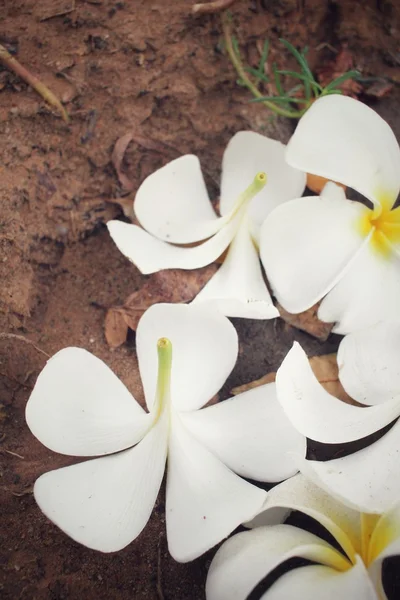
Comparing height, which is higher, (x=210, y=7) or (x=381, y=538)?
(x=210, y=7)

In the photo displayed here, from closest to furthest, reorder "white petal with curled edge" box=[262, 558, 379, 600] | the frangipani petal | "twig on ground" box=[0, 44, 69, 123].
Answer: "white petal with curled edge" box=[262, 558, 379, 600] < the frangipani petal < "twig on ground" box=[0, 44, 69, 123]

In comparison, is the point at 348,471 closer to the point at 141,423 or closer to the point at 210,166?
the point at 141,423

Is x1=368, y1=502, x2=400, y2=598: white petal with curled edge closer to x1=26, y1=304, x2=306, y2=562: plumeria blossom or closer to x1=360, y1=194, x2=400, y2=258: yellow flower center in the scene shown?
x1=26, y1=304, x2=306, y2=562: plumeria blossom

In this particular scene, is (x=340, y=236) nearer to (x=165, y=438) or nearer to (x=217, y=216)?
(x=217, y=216)

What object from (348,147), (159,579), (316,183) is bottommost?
(159,579)

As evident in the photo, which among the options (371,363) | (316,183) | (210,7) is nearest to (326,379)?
(371,363)

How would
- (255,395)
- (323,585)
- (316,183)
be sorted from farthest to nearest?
1. (316,183)
2. (255,395)
3. (323,585)

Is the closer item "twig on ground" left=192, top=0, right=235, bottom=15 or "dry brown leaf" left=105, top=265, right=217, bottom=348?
"dry brown leaf" left=105, top=265, right=217, bottom=348

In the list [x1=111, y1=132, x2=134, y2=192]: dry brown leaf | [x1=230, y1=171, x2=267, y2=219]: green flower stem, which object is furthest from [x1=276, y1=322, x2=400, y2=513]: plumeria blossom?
[x1=111, y1=132, x2=134, y2=192]: dry brown leaf

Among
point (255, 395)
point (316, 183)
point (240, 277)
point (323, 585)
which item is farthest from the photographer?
point (316, 183)
